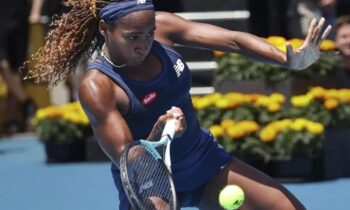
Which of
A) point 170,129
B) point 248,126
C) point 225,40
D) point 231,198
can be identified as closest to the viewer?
point 170,129

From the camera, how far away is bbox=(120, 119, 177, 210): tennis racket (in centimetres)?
408

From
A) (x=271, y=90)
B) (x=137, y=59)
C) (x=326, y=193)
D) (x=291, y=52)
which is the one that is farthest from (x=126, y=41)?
(x=271, y=90)

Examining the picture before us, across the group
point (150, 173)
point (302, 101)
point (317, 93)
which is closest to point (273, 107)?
point (302, 101)

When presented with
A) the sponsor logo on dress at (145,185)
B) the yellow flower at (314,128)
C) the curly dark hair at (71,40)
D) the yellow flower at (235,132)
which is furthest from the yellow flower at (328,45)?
the sponsor logo on dress at (145,185)

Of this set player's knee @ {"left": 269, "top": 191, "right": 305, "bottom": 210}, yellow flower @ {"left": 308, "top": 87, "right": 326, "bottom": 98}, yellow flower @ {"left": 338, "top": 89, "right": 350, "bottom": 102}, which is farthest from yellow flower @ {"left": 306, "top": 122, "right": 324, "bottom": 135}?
player's knee @ {"left": 269, "top": 191, "right": 305, "bottom": 210}


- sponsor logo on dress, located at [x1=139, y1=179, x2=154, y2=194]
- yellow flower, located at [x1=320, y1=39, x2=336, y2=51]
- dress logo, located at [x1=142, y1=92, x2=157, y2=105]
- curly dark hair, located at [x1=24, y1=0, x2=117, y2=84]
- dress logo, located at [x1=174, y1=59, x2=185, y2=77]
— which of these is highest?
curly dark hair, located at [x1=24, y1=0, x2=117, y2=84]

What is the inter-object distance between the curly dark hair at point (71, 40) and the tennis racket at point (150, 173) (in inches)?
27.6

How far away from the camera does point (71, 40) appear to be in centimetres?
473

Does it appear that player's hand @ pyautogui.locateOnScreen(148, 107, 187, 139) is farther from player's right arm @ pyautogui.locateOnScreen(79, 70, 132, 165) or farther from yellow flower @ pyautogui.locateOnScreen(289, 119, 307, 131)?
yellow flower @ pyautogui.locateOnScreen(289, 119, 307, 131)

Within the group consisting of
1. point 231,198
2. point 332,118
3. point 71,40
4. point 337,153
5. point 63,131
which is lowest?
point 63,131

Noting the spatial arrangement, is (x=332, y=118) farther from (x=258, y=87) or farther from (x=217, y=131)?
(x=217, y=131)

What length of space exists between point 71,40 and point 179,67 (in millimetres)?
471

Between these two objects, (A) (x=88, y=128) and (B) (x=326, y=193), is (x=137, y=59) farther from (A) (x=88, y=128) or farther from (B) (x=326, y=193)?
(A) (x=88, y=128)

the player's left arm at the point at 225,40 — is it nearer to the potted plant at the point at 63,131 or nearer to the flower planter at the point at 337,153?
the flower planter at the point at 337,153
